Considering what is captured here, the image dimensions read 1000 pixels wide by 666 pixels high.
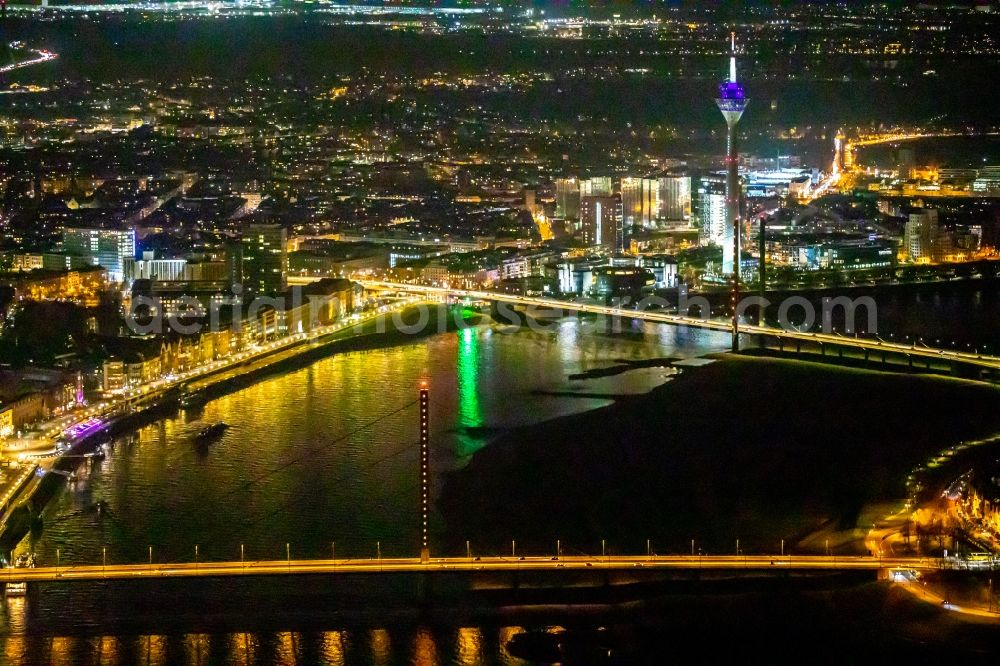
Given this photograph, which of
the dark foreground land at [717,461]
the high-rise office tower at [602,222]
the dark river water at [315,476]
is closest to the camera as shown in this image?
the dark river water at [315,476]

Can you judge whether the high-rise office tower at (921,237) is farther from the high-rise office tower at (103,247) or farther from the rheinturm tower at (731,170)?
the high-rise office tower at (103,247)

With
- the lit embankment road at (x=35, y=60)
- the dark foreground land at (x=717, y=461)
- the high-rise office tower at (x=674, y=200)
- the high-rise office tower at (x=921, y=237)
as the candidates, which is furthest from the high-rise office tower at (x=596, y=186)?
the dark foreground land at (x=717, y=461)

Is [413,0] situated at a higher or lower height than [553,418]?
higher

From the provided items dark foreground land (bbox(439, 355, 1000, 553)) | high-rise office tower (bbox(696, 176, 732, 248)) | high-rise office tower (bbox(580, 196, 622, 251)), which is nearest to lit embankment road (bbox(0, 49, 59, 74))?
high-rise office tower (bbox(580, 196, 622, 251))

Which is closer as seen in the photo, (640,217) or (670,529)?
(670,529)

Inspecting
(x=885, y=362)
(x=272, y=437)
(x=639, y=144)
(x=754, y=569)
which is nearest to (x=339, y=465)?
(x=272, y=437)

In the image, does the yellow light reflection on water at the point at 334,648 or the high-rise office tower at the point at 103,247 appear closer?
the yellow light reflection on water at the point at 334,648

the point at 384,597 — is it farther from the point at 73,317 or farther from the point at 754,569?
the point at 73,317
